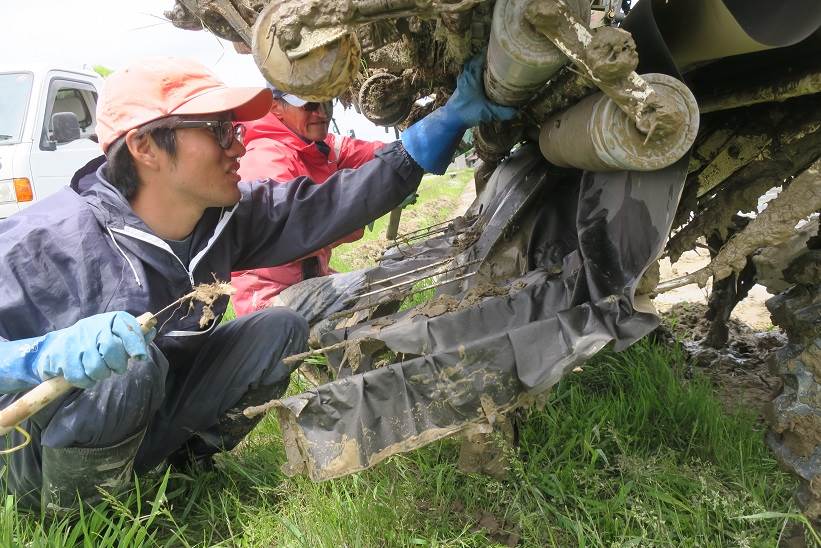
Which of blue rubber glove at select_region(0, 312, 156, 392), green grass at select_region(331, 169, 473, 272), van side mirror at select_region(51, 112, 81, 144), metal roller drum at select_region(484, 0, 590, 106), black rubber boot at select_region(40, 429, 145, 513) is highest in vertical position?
metal roller drum at select_region(484, 0, 590, 106)

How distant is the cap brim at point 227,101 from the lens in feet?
7.01

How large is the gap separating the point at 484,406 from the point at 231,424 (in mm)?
1333

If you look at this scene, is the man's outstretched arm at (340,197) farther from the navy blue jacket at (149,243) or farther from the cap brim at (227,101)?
the cap brim at (227,101)

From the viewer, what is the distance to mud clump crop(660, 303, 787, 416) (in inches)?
107

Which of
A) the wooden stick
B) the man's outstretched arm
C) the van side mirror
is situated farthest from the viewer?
the van side mirror

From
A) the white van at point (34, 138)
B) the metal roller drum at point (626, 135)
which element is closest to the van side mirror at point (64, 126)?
the white van at point (34, 138)

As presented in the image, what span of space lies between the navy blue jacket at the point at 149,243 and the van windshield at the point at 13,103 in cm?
558

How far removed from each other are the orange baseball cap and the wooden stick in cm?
88

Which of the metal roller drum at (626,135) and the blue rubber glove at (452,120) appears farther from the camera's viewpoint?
the blue rubber glove at (452,120)

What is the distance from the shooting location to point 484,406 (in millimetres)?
1540

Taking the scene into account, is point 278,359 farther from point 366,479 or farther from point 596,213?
point 596,213

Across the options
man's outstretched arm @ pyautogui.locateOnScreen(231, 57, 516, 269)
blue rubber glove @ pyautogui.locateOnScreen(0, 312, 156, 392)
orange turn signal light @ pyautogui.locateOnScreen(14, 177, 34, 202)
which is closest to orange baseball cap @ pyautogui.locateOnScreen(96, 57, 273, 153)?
man's outstretched arm @ pyautogui.locateOnScreen(231, 57, 516, 269)

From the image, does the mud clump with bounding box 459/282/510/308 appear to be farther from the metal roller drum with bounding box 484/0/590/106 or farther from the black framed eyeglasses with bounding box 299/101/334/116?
the black framed eyeglasses with bounding box 299/101/334/116

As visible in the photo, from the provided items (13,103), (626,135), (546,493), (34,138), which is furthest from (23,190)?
(626,135)
